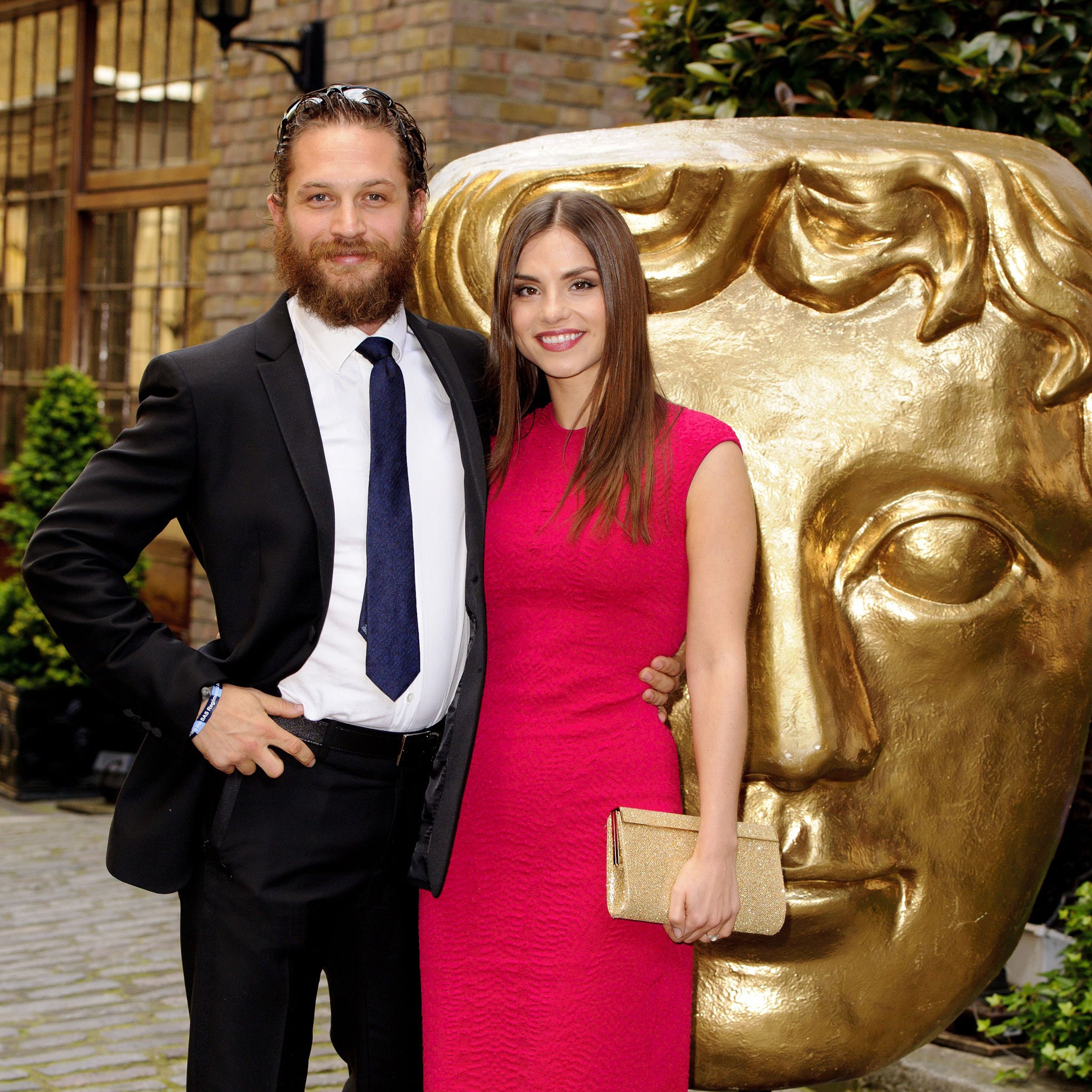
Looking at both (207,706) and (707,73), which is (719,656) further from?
(707,73)

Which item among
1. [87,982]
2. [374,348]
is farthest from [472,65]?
[374,348]

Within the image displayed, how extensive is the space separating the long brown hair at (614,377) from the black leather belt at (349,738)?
40 cm

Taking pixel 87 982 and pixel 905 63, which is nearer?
pixel 905 63

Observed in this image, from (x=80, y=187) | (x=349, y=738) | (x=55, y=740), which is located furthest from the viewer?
(x=80, y=187)

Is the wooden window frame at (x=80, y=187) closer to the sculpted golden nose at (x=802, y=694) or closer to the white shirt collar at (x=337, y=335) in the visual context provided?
the white shirt collar at (x=337, y=335)

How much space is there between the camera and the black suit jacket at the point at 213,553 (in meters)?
1.95

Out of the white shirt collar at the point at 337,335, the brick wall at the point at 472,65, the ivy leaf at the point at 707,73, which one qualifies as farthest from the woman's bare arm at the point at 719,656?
the brick wall at the point at 472,65

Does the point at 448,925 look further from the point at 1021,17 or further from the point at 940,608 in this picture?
the point at 1021,17

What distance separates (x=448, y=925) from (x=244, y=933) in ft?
0.92

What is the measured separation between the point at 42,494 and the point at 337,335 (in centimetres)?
551

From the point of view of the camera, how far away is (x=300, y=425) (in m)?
2.00

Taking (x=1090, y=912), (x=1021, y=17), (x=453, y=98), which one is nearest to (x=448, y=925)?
(x=1090, y=912)

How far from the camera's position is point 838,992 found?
2004 mm

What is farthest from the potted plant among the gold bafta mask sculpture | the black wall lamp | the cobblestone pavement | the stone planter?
the gold bafta mask sculpture
